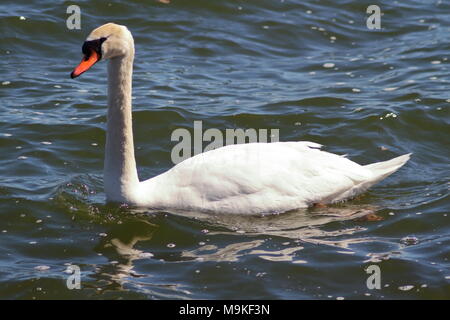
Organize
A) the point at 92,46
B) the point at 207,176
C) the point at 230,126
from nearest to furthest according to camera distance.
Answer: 1. the point at 92,46
2. the point at 207,176
3. the point at 230,126

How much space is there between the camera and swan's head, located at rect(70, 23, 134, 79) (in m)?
9.26

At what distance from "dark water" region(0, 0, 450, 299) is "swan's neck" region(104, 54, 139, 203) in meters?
0.24

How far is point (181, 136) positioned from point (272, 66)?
341cm

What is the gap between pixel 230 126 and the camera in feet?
42.1

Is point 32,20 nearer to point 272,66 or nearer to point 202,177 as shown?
point 272,66

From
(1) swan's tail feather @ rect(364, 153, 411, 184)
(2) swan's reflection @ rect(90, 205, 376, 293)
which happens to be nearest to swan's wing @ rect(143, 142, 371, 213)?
(2) swan's reflection @ rect(90, 205, 376, 293)

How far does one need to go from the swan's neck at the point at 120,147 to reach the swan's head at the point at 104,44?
30 centimetres

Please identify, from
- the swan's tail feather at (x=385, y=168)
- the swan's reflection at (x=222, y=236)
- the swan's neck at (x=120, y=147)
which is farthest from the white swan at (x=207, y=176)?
the swan's tail feather at (x=385, y=168)

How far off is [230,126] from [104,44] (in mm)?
3833

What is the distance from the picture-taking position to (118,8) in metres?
16.8

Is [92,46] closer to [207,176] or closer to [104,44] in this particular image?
[104,44]

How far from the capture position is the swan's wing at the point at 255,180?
9.64 m

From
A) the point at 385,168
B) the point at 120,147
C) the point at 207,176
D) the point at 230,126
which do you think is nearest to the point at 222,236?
the point at 207,176

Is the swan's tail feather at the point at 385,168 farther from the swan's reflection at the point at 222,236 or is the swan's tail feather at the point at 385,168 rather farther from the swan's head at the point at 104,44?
the swan's head at the point at 104,44
